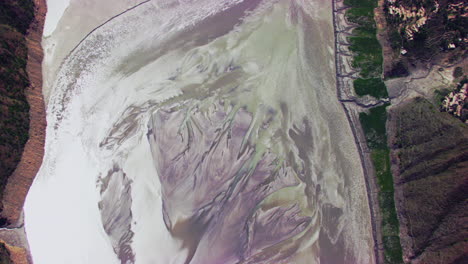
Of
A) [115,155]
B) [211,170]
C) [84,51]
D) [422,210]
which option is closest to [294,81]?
[211,170]

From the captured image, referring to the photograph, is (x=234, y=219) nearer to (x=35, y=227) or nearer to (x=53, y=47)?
(x=35, y=227)

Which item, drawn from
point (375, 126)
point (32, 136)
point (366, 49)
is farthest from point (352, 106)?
point (32, 136)

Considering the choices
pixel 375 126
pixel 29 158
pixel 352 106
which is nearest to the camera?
pixel 29 158

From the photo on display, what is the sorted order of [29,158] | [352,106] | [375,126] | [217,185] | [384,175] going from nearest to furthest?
[29,158] → [217,185] → [384,175] → [375,126] → [352,106]

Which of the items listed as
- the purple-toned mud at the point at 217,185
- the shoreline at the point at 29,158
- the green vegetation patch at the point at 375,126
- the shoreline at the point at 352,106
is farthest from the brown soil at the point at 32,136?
the green vegetation patch at the point at 375,126

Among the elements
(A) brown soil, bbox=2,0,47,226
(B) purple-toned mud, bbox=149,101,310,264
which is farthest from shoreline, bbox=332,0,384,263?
(A) brown soil, bbox=2,0,47,226

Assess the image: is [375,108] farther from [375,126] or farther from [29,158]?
[29,158]
